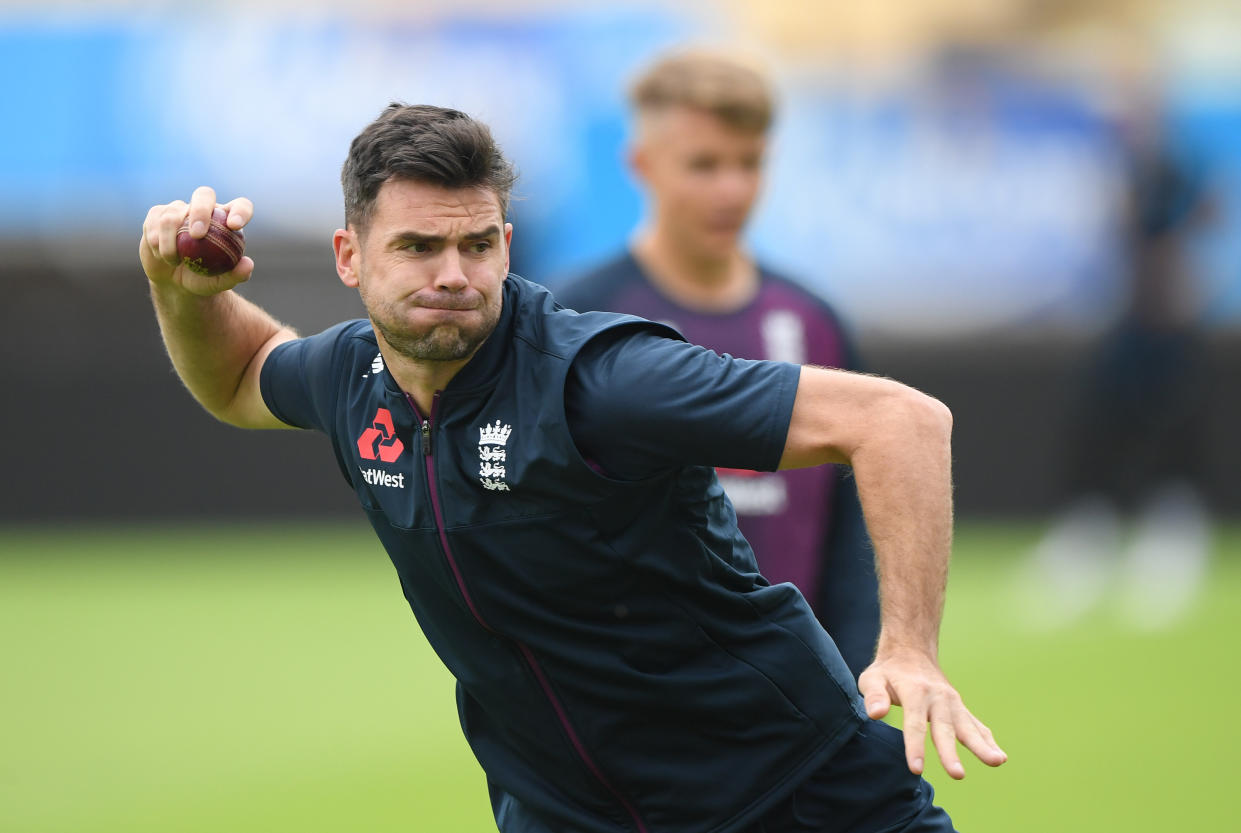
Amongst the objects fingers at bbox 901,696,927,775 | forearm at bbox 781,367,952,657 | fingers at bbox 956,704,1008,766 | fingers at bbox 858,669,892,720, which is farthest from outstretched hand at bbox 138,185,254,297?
fingers at bbox 956,704,1008,766

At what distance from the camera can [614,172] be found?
47.0ft

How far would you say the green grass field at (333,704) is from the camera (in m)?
7.25

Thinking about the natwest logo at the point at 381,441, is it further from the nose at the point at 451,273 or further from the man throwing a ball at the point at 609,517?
the nose at the point at 451,273

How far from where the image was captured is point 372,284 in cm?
375

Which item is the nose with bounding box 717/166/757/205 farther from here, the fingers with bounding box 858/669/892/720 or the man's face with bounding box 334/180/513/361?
the fingers with bounding box 858/669/892/720

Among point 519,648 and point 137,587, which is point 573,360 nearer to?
point 519,648

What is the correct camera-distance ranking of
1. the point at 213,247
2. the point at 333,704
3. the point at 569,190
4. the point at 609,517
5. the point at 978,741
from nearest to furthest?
the point at 978,741 < the point at 609,517 < the point at 213,247 < the point at 333,704 < the point at 569,190

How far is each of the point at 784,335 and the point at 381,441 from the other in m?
2.18

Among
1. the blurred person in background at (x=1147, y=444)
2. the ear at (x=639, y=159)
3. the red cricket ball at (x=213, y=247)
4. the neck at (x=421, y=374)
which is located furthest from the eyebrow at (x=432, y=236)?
the blurred person in background at (x=1147, y=444)

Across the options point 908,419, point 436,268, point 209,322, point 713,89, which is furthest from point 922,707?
point 713,89

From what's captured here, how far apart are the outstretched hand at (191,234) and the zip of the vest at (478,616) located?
0.67 meters

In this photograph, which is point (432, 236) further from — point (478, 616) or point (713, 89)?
point (713, 89)

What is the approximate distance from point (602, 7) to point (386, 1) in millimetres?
1971

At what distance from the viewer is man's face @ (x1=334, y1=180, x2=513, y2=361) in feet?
11.8
